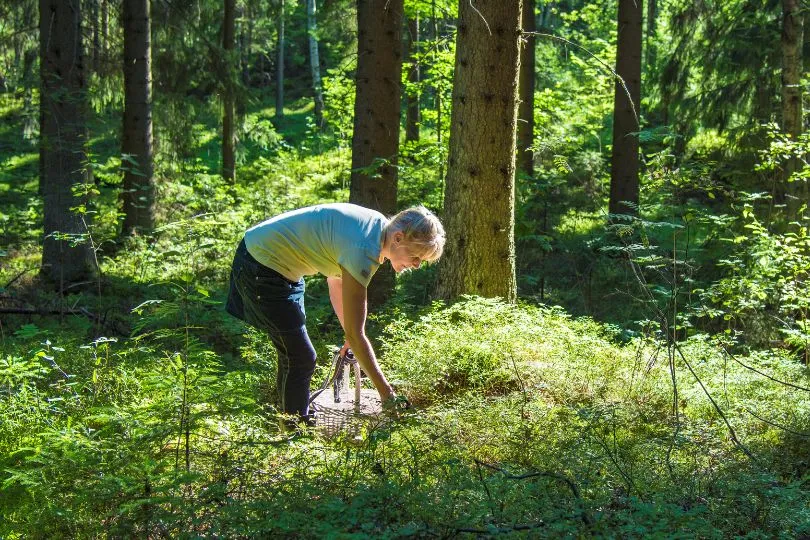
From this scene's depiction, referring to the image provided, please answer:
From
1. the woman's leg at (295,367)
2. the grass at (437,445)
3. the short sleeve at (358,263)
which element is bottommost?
the grass at (437,445)

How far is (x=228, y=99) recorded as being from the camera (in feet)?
50.7

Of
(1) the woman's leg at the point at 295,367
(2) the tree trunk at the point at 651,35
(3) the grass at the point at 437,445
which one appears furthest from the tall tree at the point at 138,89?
(2) the tree trunk at the point at 651,35

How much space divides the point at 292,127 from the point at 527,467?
2924cm

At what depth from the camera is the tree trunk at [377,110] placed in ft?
31.0

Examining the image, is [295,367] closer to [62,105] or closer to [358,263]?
[358,263]

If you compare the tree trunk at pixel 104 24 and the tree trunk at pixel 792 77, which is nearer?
the tree trunk at pixel 792 77

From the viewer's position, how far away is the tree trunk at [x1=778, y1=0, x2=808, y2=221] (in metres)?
10.0

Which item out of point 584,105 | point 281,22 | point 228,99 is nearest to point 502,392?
point 228,99

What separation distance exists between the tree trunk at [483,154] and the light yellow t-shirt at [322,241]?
272 cm

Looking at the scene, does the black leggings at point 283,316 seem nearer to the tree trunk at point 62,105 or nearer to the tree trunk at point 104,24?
the tree trunk at point 62,105

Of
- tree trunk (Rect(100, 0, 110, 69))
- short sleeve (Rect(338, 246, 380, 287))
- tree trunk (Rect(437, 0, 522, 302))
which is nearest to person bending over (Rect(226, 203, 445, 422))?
short sleeve (Rect(338, 246, 380, 287))

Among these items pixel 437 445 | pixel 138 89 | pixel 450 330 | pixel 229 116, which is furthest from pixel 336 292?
pixel 229 116

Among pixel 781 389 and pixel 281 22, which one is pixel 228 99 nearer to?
pixel 781 389

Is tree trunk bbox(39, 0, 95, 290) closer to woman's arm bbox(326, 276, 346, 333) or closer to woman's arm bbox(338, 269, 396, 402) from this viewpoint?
woman's arm bbox(326, 276, 346, 333)
